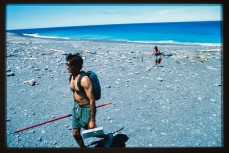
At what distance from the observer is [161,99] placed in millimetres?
6164

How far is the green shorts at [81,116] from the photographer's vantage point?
3.57 m

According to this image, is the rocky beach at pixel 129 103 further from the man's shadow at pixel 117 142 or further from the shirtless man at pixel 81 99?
the shirtless man at pixel 81 99

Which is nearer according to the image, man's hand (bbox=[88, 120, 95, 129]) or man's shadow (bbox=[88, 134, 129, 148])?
man's hand (bbox=[88, 120, 95, 129])

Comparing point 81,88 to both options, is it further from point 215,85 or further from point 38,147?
point 215,85

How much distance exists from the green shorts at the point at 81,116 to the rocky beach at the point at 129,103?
2.71 feet

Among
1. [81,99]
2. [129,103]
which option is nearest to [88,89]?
[81,99]

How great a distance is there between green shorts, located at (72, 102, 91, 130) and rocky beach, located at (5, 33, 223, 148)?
825 millimetres

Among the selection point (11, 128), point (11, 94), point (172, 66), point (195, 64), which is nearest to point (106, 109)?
point (11, 128)

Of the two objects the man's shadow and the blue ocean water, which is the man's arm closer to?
the man's shadow

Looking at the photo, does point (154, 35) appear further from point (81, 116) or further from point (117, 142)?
point (81, 116)

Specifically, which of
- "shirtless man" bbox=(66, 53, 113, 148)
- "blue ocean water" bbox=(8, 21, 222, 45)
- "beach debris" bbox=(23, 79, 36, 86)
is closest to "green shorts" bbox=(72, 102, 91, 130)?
"shirtless man" bbox=(66, 53, 113, 148)

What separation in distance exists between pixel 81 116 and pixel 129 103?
2517mm

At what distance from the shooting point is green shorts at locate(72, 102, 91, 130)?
11.7ft

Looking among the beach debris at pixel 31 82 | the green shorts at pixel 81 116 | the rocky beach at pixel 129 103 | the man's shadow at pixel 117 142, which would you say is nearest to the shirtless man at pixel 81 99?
the green shorts at pixel 81 116
